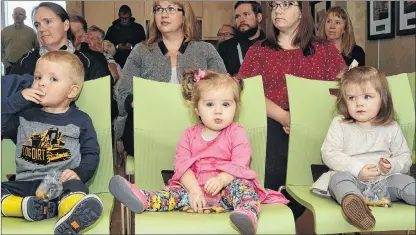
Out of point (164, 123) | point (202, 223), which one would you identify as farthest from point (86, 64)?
point (202, 223)

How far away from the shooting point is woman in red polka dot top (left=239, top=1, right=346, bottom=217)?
2.04 meters

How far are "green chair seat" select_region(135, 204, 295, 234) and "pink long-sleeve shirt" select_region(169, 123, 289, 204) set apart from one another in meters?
0.16

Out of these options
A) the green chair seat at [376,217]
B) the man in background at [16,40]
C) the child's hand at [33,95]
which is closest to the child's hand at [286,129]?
the green chair seat at [376,217]

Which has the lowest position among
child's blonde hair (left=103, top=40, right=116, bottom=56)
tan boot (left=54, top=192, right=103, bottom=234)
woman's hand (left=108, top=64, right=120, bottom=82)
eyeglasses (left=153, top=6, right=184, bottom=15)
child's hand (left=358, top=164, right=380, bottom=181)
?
tan boot (left=54, top=192, right=103, bottom=234)

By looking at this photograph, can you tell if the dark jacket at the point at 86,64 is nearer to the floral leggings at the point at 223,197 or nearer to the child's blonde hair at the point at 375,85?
the floral leggings at the point at 223,197

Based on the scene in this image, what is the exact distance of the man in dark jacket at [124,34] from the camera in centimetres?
222

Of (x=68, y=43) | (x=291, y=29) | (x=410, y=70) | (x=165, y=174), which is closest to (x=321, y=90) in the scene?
(x=291, y=29)

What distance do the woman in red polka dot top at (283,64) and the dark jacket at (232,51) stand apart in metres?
0.10

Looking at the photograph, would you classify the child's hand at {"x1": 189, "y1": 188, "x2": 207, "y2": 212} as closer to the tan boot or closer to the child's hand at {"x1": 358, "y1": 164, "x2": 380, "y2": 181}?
the tan boot

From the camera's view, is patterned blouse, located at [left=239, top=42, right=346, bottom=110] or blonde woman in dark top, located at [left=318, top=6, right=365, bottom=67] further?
blonde woman in dark top, located at [left=318, top=6, right=365, bottom=67]

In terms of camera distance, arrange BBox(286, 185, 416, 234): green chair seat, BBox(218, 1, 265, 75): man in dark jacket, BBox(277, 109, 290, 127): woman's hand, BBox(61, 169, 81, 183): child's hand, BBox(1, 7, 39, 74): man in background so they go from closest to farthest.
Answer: BBox(286, 185, 416, 234): green chair seat
BBox(61, 169, 81, 183): child's hand
BBox(277, 109, 290, 127): woman's hand
BBox(1, 7, 39, 74): man in background
BBox(218, 1, 265, 75): man in dark jacket

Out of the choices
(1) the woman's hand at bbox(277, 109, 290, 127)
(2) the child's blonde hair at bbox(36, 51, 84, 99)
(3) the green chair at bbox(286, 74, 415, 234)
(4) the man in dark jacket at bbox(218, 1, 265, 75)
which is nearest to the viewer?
(2) the child's blonde hair at bbox(36, 51, 84, 99)

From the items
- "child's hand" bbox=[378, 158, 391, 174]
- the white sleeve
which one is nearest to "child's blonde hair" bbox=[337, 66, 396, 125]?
the white sleeve

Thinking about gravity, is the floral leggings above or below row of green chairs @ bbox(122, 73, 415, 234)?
below
